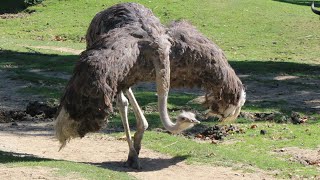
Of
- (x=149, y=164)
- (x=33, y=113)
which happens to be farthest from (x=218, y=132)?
(x=33, y=113)

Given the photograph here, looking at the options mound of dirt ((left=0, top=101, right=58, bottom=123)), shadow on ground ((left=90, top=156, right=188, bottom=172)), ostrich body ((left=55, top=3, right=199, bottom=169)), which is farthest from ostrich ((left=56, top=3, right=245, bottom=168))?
mound of dirt ((left=0, top=101, right=58, bottom=123))

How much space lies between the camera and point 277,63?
66.3ft

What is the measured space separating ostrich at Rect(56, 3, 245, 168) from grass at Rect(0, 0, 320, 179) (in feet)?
2.27

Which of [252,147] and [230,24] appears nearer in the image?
[252,147]

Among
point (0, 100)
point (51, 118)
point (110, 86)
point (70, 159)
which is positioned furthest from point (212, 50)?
point (0, 100)

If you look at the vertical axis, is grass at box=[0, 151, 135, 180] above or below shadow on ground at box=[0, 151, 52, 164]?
above

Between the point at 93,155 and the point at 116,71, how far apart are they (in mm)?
2124

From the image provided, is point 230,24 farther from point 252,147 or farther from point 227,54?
point 252,147

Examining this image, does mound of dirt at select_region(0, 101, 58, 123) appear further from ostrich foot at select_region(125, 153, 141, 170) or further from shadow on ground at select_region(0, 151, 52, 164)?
ostrich foot at select_region(125, 153, 141, 170)

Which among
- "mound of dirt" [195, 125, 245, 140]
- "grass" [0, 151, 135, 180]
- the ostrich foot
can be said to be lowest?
"mound of dirt" [195, 125, 245, 140]

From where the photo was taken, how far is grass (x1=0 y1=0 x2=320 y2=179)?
34.1 feet

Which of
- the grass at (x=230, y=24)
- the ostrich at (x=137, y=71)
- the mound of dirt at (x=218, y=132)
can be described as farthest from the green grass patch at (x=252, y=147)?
the grass at (x=230, y=24)

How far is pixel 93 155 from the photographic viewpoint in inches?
409

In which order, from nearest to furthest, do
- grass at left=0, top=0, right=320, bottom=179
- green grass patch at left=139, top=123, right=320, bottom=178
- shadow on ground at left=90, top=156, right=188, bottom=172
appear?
1. shadow on ground at left=90, top=156, right=188, bottom=172
2. green grass patch at left=139, top=123, right=320, bottom=178
3. grass at left=0, top=0, right=320, bottom=179
